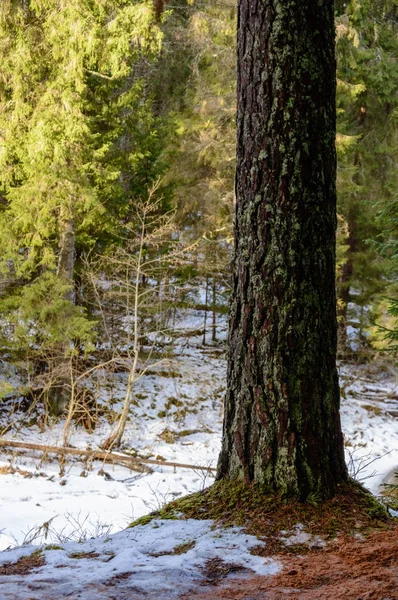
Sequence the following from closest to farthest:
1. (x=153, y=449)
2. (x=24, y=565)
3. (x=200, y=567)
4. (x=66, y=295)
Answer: (x=200, y=567) < (x=24, y=565) < (x=153, y=449) < (x=66, y=295)

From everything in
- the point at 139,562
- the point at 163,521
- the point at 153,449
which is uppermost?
the point at 139,562

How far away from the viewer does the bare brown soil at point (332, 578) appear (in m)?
2.11

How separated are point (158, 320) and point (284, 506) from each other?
9.84 metres

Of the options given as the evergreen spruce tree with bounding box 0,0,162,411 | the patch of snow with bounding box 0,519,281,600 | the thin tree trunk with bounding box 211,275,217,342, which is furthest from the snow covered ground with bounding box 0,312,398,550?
the patch of snow with bounding box 0,519,281,600

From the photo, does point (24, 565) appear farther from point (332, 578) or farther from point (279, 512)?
point (332, 578)

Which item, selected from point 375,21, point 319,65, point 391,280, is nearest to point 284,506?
point 319,65

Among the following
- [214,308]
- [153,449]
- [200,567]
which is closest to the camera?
[200,567]

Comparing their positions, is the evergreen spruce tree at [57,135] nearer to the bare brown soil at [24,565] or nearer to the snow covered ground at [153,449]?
the snow covered ground at [153,449]

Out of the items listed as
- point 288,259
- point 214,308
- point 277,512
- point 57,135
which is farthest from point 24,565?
point 214,308

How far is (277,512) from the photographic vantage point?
2.97 meters

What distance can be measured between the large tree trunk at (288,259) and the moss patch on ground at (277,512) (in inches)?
3.0

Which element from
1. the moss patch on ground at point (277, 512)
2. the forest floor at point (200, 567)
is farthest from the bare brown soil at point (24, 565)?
the moss patch on ground at point (277, 512)

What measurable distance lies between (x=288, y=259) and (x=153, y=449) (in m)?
8.93

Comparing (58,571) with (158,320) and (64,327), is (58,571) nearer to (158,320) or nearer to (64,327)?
(64,327)
